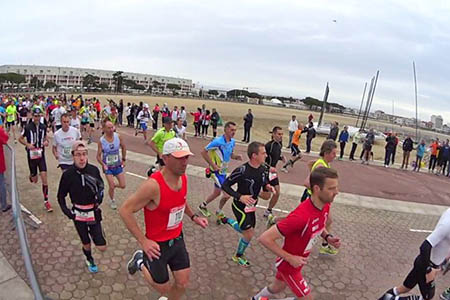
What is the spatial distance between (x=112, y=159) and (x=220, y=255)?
9.94 feet

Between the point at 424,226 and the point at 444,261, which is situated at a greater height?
the point at 444,261

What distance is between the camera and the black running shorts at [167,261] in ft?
11.1

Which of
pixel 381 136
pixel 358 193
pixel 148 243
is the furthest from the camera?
pixel 381 136

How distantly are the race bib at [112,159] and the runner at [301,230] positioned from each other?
444 centimetres

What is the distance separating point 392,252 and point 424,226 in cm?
265

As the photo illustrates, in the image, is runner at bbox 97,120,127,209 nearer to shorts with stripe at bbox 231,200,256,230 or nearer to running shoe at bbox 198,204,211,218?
running shoe at bbox 198,204,211,218

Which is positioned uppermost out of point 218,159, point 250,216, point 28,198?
point 218,159

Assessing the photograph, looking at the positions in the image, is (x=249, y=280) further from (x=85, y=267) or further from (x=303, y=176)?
(x=303, y=176)

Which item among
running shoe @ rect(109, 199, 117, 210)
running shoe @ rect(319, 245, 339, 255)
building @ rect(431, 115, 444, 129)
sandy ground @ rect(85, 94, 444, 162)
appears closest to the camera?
running shoe @ rect(319, 245, 339, 255)

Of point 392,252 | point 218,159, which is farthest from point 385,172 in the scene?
point 218,159

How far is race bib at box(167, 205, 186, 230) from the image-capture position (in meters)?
3.36

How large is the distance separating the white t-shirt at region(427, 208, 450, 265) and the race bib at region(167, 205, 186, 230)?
2.56 m

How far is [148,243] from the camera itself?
3.09 m

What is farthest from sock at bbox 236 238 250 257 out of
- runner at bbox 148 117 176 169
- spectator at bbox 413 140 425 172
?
spectator at bbox 413 140 425 172
